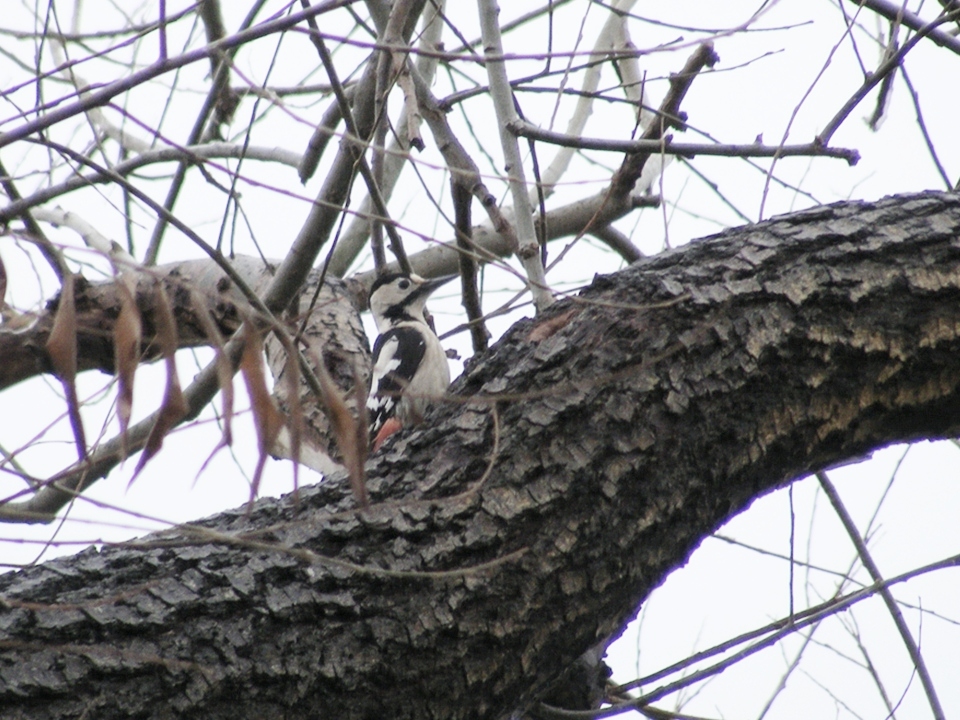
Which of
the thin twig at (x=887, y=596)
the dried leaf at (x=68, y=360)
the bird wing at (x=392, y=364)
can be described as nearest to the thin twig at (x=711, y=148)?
the thin twig at (x=887, y=596)

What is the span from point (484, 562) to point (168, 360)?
0.90 metres

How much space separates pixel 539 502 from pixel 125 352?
979 millimetres

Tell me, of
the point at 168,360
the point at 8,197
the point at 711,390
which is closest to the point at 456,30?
the point at 8,197

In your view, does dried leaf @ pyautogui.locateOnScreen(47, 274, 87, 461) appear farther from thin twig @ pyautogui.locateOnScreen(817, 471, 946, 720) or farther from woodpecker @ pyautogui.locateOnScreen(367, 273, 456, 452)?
woodpecker @ pyautogui.locateOnScreen(367, 273, 456, 452)

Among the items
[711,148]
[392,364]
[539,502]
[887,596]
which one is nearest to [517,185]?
[711,148]

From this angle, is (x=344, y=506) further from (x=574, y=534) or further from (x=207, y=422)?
(x=207, y=422)

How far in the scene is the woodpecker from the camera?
4605mm

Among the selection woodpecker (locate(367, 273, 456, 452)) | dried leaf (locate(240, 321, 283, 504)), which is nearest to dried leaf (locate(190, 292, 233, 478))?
dried leaf (locate(240, 321, 283, 504))

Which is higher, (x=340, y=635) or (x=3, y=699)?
(x=340, y=635)

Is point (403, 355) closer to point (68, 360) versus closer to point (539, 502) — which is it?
point (539, 502)

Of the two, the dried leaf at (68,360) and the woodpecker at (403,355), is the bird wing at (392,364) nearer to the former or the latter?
the woodpecker at (403,355)

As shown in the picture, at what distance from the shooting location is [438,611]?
76.2 inches

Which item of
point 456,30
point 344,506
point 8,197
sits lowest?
point 344,506

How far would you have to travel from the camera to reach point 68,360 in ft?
4.11
